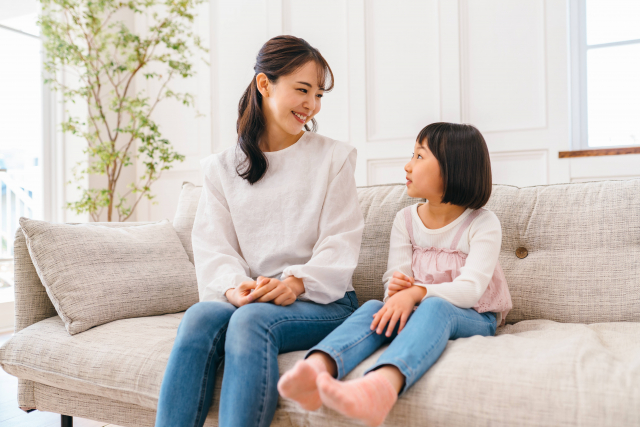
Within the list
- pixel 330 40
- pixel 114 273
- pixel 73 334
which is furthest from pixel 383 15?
pixel 73 334

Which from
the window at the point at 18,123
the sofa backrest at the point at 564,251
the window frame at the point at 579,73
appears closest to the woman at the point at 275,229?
the sofa backrest at the point at 564,251

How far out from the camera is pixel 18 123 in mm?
3398

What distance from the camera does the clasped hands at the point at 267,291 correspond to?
1.09 meters

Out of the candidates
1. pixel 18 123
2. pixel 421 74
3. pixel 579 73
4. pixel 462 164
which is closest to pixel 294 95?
pixel 462 164

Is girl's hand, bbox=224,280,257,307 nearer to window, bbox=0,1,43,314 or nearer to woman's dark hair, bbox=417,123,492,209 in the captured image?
woman's dark hair, bbox=417,123,492,209

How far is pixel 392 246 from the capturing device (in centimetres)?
136

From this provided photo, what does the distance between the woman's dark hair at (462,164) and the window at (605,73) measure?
178cm

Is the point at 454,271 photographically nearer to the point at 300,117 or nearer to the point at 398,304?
the point at 398,304

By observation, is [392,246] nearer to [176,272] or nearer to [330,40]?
[176,272]

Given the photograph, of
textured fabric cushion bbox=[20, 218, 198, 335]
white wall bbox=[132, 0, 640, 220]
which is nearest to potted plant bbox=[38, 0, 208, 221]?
white wall bbox=[132, 0, 640, 220]

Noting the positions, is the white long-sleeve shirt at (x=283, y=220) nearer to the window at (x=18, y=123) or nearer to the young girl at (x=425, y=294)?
the young girl at (x=425, y=294)

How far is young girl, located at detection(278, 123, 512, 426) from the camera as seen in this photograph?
814mm

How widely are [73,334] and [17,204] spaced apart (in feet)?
8.51

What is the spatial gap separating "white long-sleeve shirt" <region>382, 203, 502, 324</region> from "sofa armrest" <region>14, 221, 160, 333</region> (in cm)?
103
